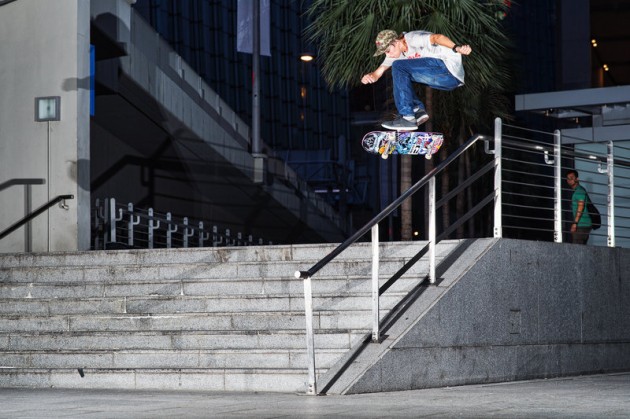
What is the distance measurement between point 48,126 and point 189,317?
613cm

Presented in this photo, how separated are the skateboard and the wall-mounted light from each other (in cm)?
447

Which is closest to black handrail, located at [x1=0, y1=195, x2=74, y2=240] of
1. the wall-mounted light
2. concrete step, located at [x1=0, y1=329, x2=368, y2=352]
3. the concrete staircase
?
the wall-mounted light

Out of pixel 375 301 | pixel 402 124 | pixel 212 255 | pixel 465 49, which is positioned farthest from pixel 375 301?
pixel 402 124

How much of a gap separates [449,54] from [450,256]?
2.52 m

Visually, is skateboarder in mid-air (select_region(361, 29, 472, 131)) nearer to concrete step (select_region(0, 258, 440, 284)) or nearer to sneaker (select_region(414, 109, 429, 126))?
sneaker (select_region(414, 109, 429, 126))

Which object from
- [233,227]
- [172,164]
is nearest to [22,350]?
[172,164]

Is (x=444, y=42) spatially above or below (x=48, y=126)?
above

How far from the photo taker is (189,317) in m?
10.8

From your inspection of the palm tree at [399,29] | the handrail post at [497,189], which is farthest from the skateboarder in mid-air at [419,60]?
the palm tree at [399,29]

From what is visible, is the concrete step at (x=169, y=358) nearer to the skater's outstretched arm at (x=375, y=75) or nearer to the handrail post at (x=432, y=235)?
the handrail post at (x=432, y=235)

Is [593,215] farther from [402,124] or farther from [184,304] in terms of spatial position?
[184,304]

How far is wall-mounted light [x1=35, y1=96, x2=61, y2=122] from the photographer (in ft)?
52.0

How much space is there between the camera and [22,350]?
11.1m

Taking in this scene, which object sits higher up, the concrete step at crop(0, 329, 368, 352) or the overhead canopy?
the overhead canopy
